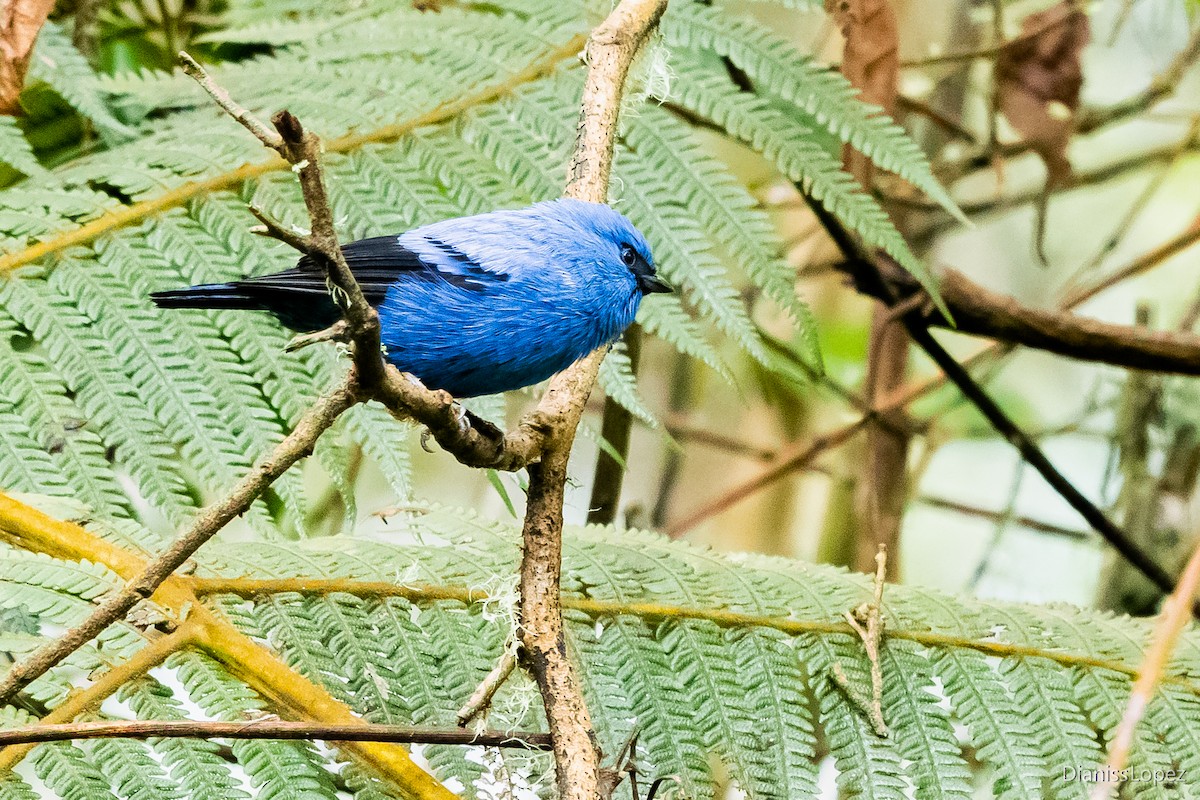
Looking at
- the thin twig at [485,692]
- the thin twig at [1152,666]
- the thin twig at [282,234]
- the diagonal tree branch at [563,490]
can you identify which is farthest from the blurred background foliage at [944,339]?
the thin twig at [1152,666]

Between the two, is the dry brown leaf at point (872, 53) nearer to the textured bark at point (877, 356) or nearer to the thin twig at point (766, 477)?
the textured bark at point (877, 356)

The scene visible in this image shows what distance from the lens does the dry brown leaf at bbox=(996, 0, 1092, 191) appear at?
4.12 metres

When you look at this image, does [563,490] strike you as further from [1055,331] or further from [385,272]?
[1055,331]

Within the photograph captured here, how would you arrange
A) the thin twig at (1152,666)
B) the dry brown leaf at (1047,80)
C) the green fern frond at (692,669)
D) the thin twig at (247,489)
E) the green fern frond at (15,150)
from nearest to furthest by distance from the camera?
the thin twig at (1152,666) → the thin twig at (247,489) → the green fern frond at (692,669) → the green fern frond at (15,150) → the dry brown leaf at (1047,80)

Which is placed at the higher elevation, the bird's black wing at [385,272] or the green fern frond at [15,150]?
Result: the green fern frond at [15,150]

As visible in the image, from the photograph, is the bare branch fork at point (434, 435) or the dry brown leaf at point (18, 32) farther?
the dry brown leaf at point (18, 32)

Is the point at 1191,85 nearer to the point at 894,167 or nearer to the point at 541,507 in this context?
the point at 894,167

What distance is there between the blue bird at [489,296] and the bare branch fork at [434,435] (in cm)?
→ 31

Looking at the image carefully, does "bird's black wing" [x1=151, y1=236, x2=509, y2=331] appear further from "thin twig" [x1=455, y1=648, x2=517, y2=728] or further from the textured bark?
the textured bark

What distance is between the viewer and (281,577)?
7.09 ft

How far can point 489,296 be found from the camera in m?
2.31

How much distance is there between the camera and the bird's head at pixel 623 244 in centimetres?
238

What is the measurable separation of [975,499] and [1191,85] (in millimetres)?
2849

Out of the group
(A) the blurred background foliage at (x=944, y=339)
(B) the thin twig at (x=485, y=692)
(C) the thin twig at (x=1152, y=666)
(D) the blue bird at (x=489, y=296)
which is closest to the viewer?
(C) the thin twig at (x=1152, y=666)
